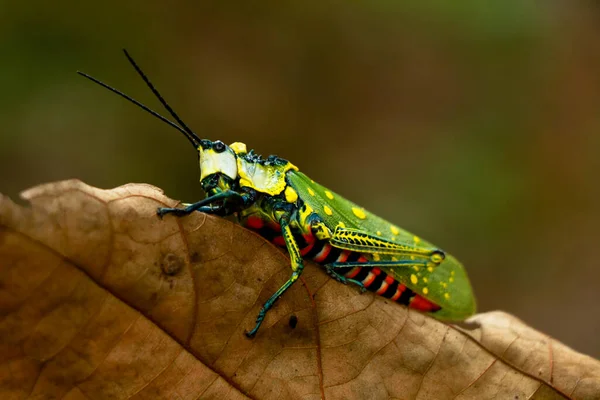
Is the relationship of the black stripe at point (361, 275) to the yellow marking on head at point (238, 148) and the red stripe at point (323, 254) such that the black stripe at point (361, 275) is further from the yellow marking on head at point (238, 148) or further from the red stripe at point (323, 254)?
the yellow marking on head at point (238, 148)

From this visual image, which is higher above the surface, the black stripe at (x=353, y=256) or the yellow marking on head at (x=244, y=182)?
the yellow marking on head at (x=244, y=182)

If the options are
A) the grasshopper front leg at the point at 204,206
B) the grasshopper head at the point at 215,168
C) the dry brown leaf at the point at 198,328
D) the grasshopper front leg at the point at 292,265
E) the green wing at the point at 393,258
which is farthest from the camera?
the green wing at the point at 393,258

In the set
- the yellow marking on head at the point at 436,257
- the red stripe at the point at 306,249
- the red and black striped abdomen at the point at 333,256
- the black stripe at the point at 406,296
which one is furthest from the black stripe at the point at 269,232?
the yellow marking on head at the point at 436,257

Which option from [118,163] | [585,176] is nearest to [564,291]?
[585,176]

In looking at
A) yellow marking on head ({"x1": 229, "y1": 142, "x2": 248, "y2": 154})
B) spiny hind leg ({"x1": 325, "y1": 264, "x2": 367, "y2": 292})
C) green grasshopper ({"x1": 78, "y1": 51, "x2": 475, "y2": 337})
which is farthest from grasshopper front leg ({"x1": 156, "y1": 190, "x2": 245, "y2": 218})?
spiny hind leg ({"x1": 325, "y1": 264, "x2": 367, "y2": 292})

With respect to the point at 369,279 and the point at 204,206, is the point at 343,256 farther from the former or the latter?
the point at 204,206

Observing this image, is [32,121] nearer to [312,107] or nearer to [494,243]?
[312,107]
